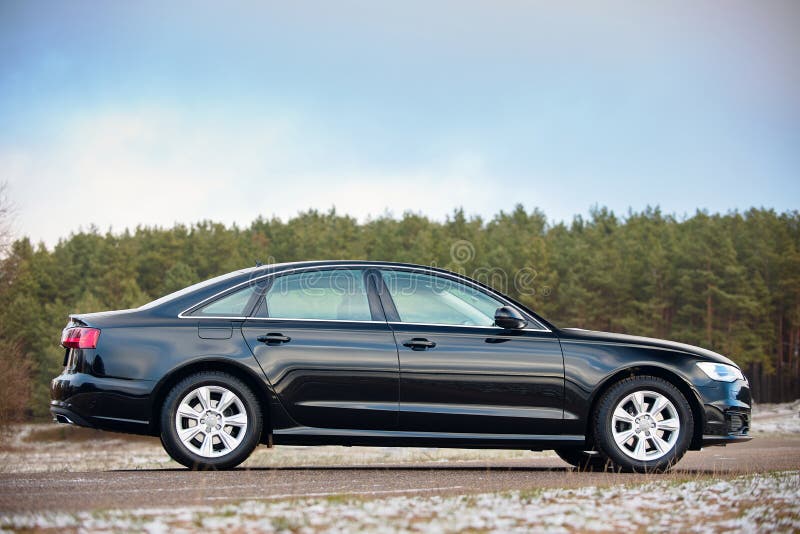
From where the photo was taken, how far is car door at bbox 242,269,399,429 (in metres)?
8.38

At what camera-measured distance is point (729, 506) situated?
625 centimetres

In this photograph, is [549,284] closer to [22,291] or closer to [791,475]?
[22,291]

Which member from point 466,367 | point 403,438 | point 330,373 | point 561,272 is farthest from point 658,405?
point 561,272

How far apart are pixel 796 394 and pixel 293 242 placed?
52.6 meters

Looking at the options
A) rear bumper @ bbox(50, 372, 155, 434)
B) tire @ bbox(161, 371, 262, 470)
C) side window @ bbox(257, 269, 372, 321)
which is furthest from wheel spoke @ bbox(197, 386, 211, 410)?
side window @ bbox(257, 269, 372, 321)

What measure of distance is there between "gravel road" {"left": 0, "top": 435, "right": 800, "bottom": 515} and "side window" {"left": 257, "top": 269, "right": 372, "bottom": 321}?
4.16 feet

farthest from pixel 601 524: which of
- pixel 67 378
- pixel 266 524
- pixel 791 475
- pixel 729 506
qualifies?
pixel 67 378

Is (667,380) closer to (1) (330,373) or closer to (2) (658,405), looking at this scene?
(2) (658,405)

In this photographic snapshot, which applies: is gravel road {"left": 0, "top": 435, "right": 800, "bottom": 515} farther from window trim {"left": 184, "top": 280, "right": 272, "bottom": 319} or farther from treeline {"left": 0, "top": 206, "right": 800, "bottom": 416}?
treeline {"left": 0, "top": 206, "right": 800, "bottom": 416}

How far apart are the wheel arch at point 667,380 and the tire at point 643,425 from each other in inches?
2.0

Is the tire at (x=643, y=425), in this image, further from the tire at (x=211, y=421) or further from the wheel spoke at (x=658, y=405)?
the tire at (x=211, y=421)

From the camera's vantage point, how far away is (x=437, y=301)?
8.76 metres

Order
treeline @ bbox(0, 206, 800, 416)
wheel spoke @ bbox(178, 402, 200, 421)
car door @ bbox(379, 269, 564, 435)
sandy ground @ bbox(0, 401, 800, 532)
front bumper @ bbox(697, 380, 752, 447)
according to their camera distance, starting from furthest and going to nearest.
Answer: treeline @ bbox(0, 206, 800, 416)
front bumper @ bbox(697, 380, 752, 447)
car door @ bbox(379, 269, 564, 435)
wheel spoke @ bbox(178, 402, 200, 421)
sandy ground @ bbox(0, 401, 800, 532)

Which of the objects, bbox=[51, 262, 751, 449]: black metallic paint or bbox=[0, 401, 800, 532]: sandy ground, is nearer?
bbox=[0, 401, 800, 532]: sandy ground
